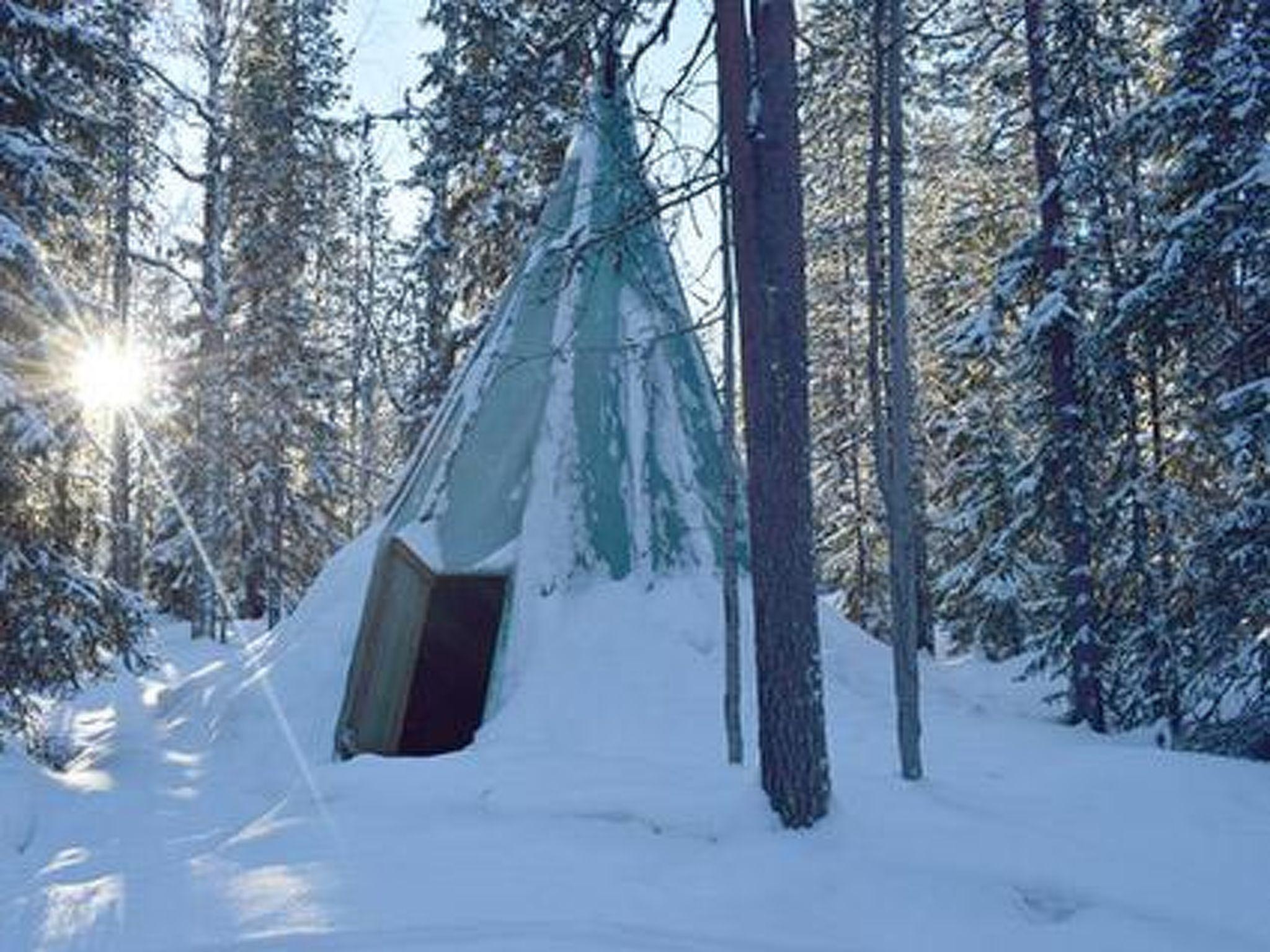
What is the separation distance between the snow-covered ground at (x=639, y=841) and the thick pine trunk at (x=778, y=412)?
0.44 metres

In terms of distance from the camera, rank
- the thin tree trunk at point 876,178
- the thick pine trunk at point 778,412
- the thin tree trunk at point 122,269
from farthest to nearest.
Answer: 1. the thin tree trunk at point 122,269
2. the thin tree trunk at point 876,178
3. the thick pine trunk at point 778,412

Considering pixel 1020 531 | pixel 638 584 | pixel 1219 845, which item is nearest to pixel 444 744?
pixel 638 584

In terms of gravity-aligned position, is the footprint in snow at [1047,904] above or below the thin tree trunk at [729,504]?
below

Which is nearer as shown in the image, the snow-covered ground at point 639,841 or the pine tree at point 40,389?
the snow-covered ground at point 639,841

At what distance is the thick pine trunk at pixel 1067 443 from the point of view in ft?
40.2

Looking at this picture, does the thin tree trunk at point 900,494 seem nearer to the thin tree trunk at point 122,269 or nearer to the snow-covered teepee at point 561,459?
the snow-covered teepee at point 561,459

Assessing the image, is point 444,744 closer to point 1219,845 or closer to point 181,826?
point 181,826

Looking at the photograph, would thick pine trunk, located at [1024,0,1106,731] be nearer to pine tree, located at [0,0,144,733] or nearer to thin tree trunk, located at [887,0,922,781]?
thin tree trunk, located at [887,0,922,781]

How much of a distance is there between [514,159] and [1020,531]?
28.0ft

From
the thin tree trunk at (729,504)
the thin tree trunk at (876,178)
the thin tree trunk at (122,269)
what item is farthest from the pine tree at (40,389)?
the thin tree trunk at (876,178)

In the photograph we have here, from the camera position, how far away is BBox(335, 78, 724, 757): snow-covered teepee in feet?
33.9

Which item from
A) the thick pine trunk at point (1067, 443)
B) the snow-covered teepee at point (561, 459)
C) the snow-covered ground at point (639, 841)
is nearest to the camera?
the snow-covered ground at point (639, 841)

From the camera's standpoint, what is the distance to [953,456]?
19531 millimetres

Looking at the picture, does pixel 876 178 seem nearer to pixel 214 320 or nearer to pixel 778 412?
pixel 778 412
